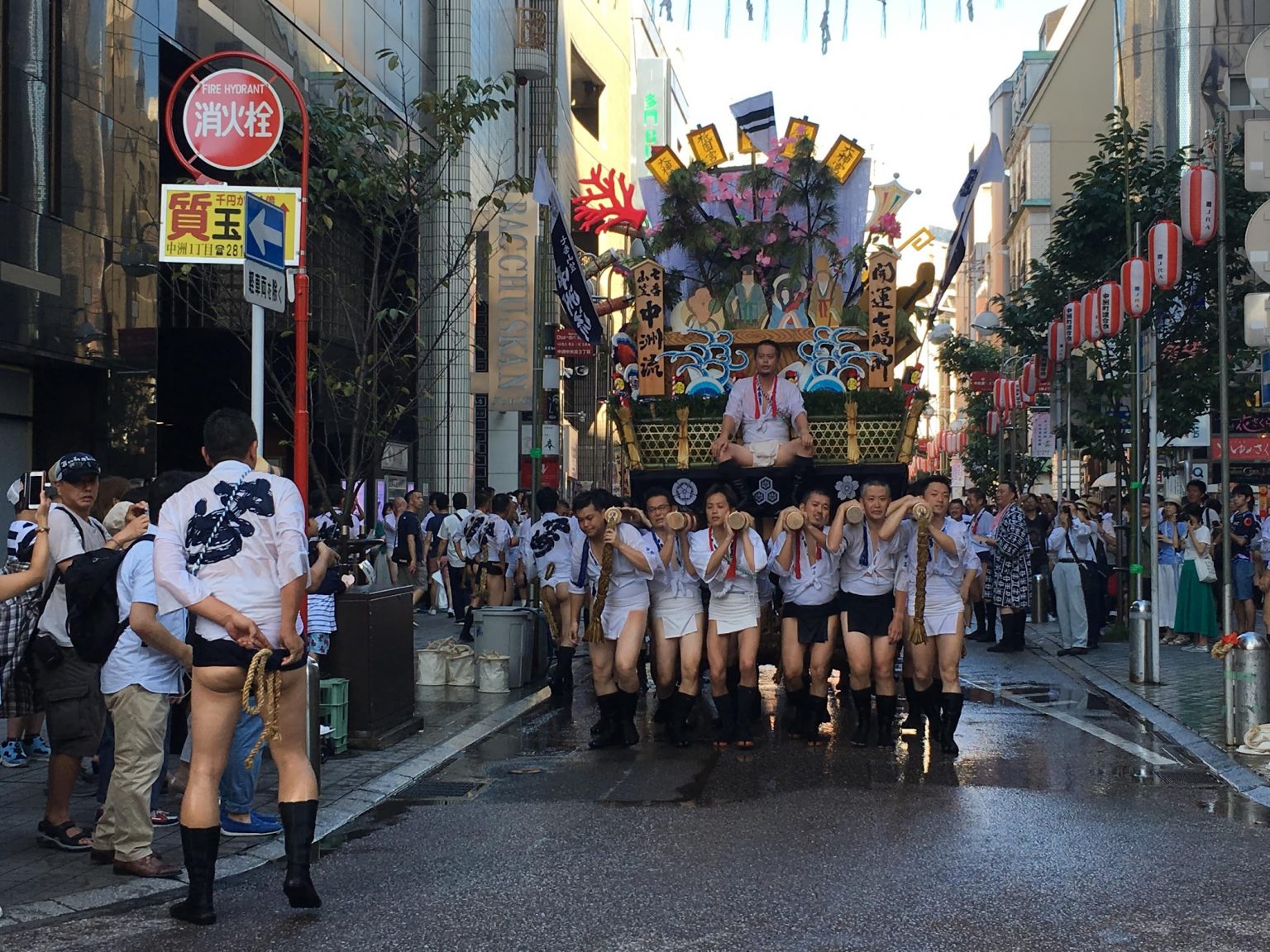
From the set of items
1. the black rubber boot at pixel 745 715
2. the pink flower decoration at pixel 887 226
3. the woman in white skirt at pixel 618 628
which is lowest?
the black rubber boot at pixel 745 715

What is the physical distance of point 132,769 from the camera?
6.97 metres

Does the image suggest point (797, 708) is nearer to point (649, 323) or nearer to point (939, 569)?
point (939, 569)

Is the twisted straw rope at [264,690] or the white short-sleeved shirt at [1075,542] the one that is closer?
the twisted straw rope at [264,690]

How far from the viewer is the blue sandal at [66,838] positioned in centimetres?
745

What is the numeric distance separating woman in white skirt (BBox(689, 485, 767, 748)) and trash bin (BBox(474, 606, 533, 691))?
12.7 ft

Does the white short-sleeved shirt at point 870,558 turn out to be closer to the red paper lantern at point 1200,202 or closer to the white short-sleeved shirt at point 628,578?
the white short-sleeved shirt at point 628,578

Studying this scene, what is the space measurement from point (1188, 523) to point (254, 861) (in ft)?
46.2

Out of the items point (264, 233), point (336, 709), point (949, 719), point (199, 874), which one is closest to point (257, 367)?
point (264, 233)

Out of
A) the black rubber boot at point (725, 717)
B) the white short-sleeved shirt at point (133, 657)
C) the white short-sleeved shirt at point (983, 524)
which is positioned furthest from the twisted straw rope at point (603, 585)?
the white short-sleeved shirt at point (983, 524)

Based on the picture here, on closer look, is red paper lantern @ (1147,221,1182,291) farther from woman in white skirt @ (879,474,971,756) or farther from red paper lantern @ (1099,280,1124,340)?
woman in white skirt @ (879,474,971,756)

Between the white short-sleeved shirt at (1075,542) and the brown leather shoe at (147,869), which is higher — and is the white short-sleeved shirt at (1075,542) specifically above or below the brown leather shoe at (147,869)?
above

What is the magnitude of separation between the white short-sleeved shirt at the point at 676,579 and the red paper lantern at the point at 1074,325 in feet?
29.6

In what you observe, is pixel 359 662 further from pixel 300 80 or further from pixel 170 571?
pixel 300 80

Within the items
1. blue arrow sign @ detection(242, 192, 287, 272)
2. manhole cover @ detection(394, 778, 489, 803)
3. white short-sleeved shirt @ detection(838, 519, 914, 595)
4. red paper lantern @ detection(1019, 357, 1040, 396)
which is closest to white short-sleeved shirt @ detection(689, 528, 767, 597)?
white short-sleeved shirt @ detection(838, 519, 914, 595)
